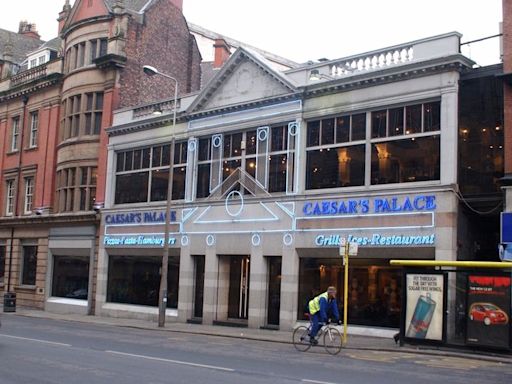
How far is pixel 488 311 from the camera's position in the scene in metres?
18.0

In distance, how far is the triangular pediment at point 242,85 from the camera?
26750 mm

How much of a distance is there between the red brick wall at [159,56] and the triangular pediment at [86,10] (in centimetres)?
207

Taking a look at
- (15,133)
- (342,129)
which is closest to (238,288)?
(342,129)

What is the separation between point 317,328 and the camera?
60.7ft

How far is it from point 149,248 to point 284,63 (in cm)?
2136

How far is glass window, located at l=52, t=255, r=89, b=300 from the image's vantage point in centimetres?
3431

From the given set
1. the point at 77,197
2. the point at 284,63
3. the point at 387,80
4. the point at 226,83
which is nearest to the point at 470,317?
the point at 387,80

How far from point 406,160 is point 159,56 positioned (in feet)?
61.0

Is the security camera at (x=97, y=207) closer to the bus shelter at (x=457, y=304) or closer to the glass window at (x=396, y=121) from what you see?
Answer: the glass window at (x=396, y=121)

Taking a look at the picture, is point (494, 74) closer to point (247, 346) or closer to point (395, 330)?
point (395, 330)

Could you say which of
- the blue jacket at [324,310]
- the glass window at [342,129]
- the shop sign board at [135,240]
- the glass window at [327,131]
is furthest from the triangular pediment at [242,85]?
the blue jacket at [324,310]

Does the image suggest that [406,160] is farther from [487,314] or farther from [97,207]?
[97,207]

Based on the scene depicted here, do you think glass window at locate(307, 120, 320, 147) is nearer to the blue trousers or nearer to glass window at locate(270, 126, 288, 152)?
glass window at locate(270, 126, 288, 152)

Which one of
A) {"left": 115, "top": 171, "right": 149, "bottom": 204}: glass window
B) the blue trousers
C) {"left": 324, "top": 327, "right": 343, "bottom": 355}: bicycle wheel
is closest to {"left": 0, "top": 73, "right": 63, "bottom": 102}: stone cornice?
{"left": 115, "top": 171, "right": 149, "bottom": 204}: glass window
